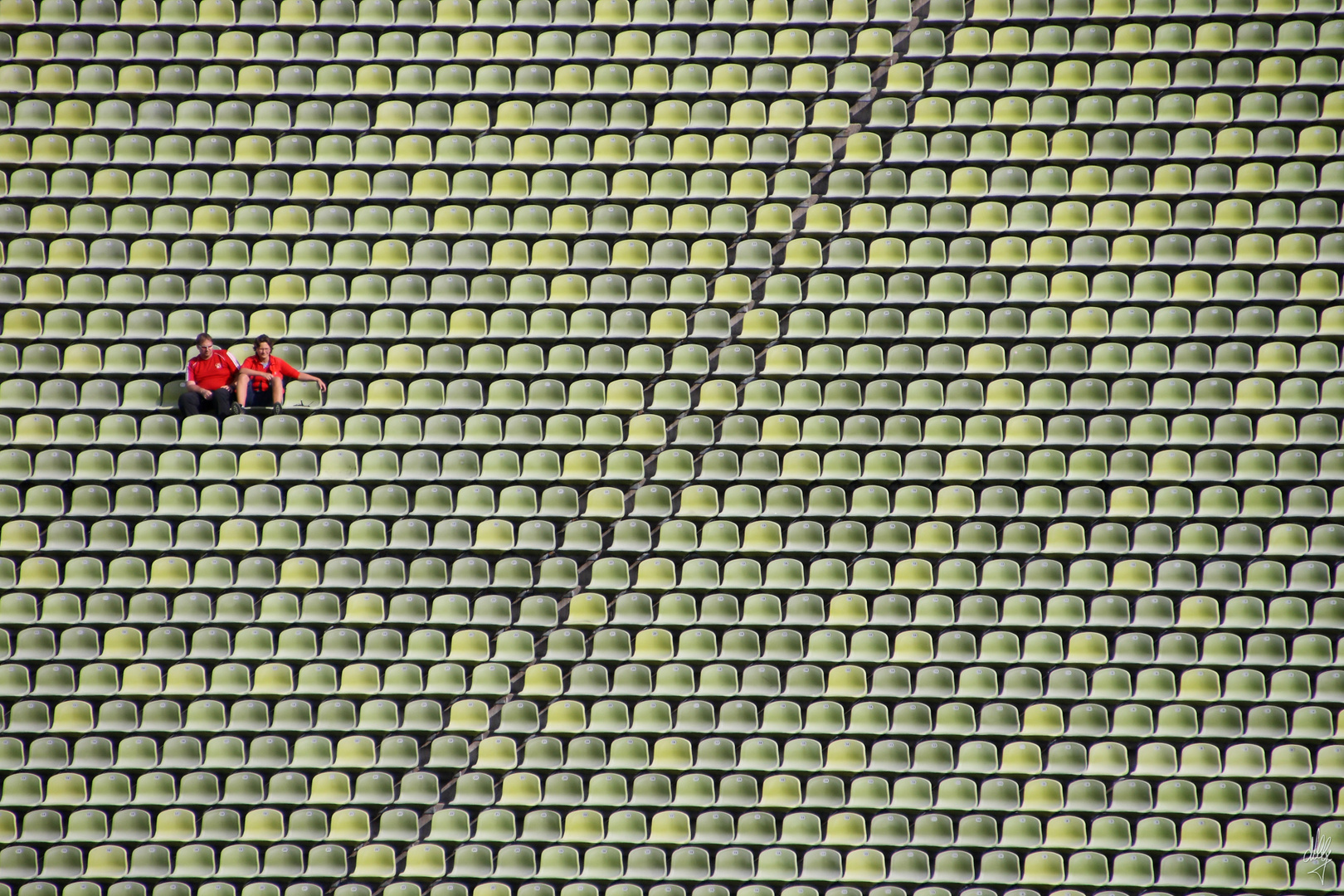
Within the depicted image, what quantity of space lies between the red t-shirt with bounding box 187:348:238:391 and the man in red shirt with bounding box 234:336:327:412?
0.20ft

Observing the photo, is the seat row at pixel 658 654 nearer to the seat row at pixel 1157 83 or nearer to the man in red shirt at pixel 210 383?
the man in red shirt at pixel 210 383

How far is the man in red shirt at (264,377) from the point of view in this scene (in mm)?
5547

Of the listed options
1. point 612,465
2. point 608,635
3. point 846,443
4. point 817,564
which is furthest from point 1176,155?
point 608,635

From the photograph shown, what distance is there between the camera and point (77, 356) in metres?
5.79

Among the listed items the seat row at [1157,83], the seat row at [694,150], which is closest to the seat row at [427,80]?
the seat row at [694,150]

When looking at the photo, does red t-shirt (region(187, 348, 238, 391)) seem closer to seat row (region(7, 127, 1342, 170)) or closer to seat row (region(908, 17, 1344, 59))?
seat row (region(7, 127, 1342, 170))

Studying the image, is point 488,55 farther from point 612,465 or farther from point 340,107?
point 612,465

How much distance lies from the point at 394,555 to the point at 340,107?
2.45 m

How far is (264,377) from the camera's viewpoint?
Answer: 5559 mm

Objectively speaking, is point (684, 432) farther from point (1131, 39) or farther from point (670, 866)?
point (1131, 39)

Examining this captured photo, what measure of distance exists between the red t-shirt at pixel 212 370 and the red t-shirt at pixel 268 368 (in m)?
0.10

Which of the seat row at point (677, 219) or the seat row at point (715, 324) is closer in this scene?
the seat row at point (715, 324)

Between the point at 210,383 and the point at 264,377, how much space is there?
316 millimetres

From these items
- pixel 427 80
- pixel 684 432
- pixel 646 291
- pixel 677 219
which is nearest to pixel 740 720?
pixel 684 432
